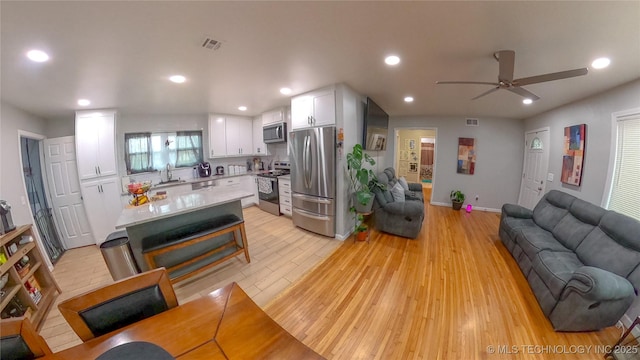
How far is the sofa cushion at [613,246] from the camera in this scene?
1690mm

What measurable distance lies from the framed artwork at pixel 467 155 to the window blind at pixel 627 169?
2.54m

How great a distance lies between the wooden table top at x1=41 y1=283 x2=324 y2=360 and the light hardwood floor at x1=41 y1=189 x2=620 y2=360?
90cm

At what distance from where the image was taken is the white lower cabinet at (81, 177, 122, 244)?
3.20 meters

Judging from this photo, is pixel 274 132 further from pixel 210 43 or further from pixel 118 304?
pixel 118 304

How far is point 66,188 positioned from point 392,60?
210 inches

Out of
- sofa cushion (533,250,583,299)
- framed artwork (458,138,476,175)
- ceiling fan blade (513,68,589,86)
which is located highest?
ceiling fan blade (513,68,589,86)

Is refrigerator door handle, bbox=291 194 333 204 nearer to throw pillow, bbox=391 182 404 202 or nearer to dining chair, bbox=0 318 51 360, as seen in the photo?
throw pillow, bbox=391 182 404 202

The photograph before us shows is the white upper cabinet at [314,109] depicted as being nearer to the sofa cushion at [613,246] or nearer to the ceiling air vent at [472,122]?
the sofa cushion at [613,246]

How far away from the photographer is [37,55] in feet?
5.09

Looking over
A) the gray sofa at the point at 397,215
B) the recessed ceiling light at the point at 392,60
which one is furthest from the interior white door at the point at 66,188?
the gray sofa at the point at 397,215

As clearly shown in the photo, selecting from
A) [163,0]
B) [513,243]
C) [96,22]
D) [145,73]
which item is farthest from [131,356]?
[513,243]

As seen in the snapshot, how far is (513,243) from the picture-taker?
2.68m

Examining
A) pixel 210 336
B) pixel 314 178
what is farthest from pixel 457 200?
pixel 210 336

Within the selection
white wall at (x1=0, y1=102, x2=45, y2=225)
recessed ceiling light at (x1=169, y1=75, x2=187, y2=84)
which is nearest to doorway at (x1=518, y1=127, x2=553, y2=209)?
recessed ceiling light at (x1=169, y1=75, x2=187, y2=84)
